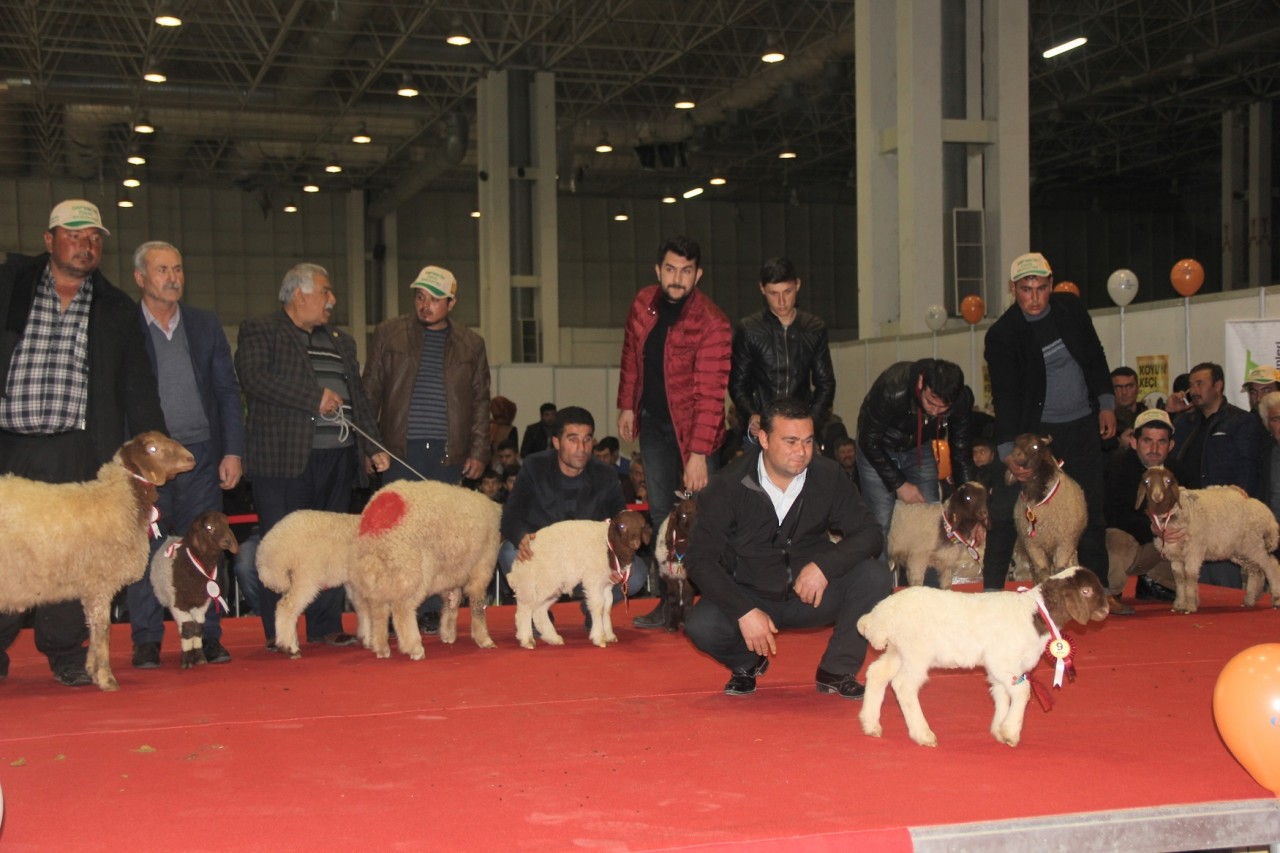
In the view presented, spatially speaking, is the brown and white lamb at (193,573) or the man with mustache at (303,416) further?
the man with mustache at (303,416)

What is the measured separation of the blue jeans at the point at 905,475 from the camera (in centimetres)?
717

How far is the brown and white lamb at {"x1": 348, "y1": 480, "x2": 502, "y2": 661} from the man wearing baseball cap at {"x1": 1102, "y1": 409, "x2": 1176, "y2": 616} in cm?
366

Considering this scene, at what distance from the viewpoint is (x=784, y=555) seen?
4.98 m

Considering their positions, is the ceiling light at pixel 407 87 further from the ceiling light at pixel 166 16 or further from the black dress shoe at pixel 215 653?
the black dress shoe at pixel 215 653

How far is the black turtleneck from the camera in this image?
21.7 feet

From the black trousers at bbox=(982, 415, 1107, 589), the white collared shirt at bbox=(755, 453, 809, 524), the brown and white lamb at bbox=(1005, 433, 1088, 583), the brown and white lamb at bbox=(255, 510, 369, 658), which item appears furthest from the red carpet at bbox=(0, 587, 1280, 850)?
the black trousers at bbox=(982, 415, 1107, 589)

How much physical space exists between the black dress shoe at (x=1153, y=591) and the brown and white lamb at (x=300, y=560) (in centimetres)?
498

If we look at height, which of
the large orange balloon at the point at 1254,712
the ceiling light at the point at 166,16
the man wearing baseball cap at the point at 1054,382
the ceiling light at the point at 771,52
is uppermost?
the ceiling light at the point at 771,52

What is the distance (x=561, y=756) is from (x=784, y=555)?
1310 mm

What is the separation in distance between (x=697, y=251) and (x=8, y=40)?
1968 centimetres

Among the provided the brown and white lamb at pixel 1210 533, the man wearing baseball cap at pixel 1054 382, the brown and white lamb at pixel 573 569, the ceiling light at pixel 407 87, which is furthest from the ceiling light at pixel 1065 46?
the brown and white lamb at pixel 573 569

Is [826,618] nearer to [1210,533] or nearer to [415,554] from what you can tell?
[415,554]

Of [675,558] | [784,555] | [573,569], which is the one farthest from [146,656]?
[784,555]

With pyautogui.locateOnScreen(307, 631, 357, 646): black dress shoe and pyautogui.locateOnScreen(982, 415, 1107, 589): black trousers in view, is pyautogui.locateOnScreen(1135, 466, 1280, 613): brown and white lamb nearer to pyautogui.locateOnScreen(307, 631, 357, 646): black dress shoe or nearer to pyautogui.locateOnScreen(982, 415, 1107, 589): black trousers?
pyautogui.locateOnScreen(982, 415, 1107, 589): black trousers
